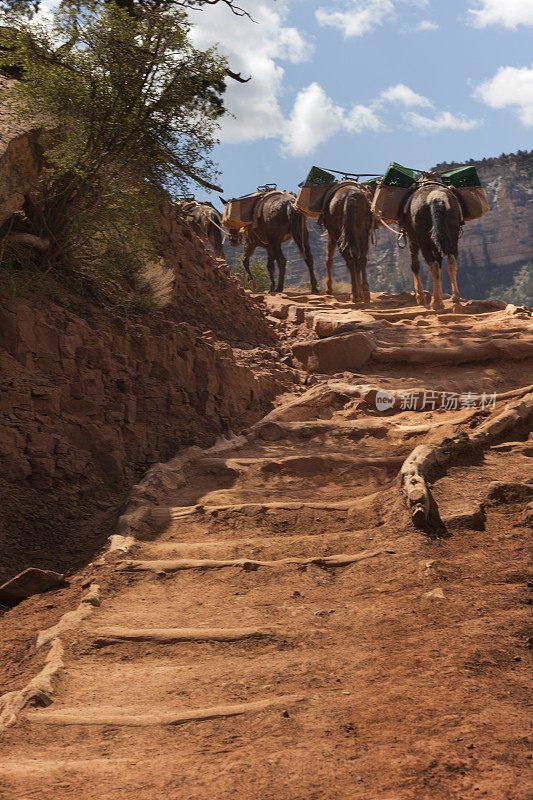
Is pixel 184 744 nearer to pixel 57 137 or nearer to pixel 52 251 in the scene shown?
pixel 52 251

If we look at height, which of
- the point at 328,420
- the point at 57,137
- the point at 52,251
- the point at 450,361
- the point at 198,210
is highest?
the point at 198,210

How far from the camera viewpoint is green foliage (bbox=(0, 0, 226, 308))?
241 inches

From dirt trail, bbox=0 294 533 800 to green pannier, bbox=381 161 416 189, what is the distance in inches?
358

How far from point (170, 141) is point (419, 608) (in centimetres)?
580

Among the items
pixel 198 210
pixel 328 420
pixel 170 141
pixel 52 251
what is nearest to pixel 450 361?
pixel 328 420

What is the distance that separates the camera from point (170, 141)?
6.98 m

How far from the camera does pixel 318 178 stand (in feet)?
50.1

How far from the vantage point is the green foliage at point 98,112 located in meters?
6.11

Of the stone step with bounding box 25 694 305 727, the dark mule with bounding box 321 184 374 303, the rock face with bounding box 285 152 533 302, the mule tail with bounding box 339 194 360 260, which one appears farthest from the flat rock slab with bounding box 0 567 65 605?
the rock face with bounding box 285 152 533 302

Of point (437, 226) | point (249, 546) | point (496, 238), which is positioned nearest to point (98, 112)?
point (249, 546)

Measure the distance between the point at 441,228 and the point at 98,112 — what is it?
26.3 ft

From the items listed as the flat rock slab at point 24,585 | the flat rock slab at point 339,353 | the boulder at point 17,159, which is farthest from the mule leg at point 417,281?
the flat rock slab at point 24,585

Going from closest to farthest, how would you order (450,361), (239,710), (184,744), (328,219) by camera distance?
1. (184,744)
2. (239,710)
3. (450,361)
4. (328,219)

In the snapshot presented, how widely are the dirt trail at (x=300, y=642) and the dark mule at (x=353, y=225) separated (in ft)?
28.6
